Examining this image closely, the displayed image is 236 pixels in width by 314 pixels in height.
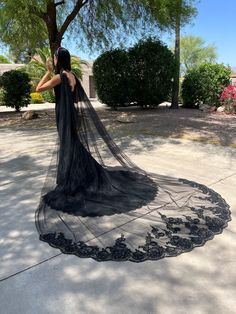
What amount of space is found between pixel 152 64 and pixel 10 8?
17.3 feet

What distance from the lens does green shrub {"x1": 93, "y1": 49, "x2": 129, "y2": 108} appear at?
11.7 metres

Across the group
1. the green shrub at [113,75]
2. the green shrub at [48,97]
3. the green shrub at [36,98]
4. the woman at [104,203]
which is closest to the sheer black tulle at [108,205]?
the woman at [104,203]

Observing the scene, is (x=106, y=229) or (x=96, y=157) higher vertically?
(x=96, y=157)

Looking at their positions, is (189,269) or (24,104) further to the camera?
(24,104)

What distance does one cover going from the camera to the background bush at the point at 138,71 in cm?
1157

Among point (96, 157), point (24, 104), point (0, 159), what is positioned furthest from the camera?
point (24, 104)

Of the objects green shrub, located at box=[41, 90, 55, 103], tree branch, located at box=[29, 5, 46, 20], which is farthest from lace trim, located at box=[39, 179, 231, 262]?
green shrub, located at box=[41, 90, 55, 103]

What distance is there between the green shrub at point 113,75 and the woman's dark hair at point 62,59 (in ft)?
28.0

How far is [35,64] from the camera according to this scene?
21.1m

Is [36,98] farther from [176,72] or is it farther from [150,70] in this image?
[176,72]

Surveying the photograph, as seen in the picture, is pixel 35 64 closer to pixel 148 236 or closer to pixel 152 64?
pixel 152 64

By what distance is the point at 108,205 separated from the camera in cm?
334

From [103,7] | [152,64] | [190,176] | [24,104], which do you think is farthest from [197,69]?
[190,176]

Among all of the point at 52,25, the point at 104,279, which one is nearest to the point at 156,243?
the point at 104,279
